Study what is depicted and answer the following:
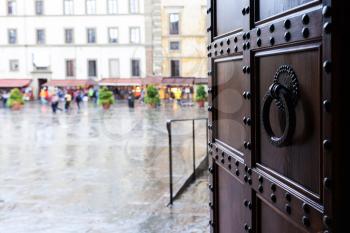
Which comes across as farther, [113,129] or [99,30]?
[99,30]

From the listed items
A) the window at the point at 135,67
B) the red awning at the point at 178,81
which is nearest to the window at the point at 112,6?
the window at the point at 135,67

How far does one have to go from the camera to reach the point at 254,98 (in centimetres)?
246

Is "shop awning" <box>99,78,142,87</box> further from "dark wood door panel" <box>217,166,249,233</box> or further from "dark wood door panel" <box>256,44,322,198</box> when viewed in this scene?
"dark wood door panel" <box>256,44,322,198</box>

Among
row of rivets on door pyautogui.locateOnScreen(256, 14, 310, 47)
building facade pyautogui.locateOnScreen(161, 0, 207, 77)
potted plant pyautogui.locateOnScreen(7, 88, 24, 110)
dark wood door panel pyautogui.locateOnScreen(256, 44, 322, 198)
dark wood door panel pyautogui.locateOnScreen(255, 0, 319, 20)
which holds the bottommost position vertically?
potted plant pyautogui.locateOnScreen(7, 88, 24, 110)

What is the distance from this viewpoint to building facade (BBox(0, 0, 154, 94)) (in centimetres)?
4788

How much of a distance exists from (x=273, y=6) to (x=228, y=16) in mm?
773

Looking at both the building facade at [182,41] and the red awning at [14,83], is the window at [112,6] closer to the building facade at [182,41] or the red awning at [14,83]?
the building facade at [182,41]

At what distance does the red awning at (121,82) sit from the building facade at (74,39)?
71cm

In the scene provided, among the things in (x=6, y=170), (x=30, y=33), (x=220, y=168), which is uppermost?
(x=30, y=33)

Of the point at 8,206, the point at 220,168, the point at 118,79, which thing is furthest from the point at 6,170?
the point at 118,79

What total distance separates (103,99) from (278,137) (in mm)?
30660

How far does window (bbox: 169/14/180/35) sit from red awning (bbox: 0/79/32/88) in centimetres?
1431

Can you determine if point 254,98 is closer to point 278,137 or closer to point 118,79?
point 278,137

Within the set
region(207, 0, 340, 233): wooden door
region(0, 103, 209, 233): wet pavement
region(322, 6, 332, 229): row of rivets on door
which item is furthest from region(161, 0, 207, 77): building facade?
region(322, 6, 332, 229): row of rivets on door
